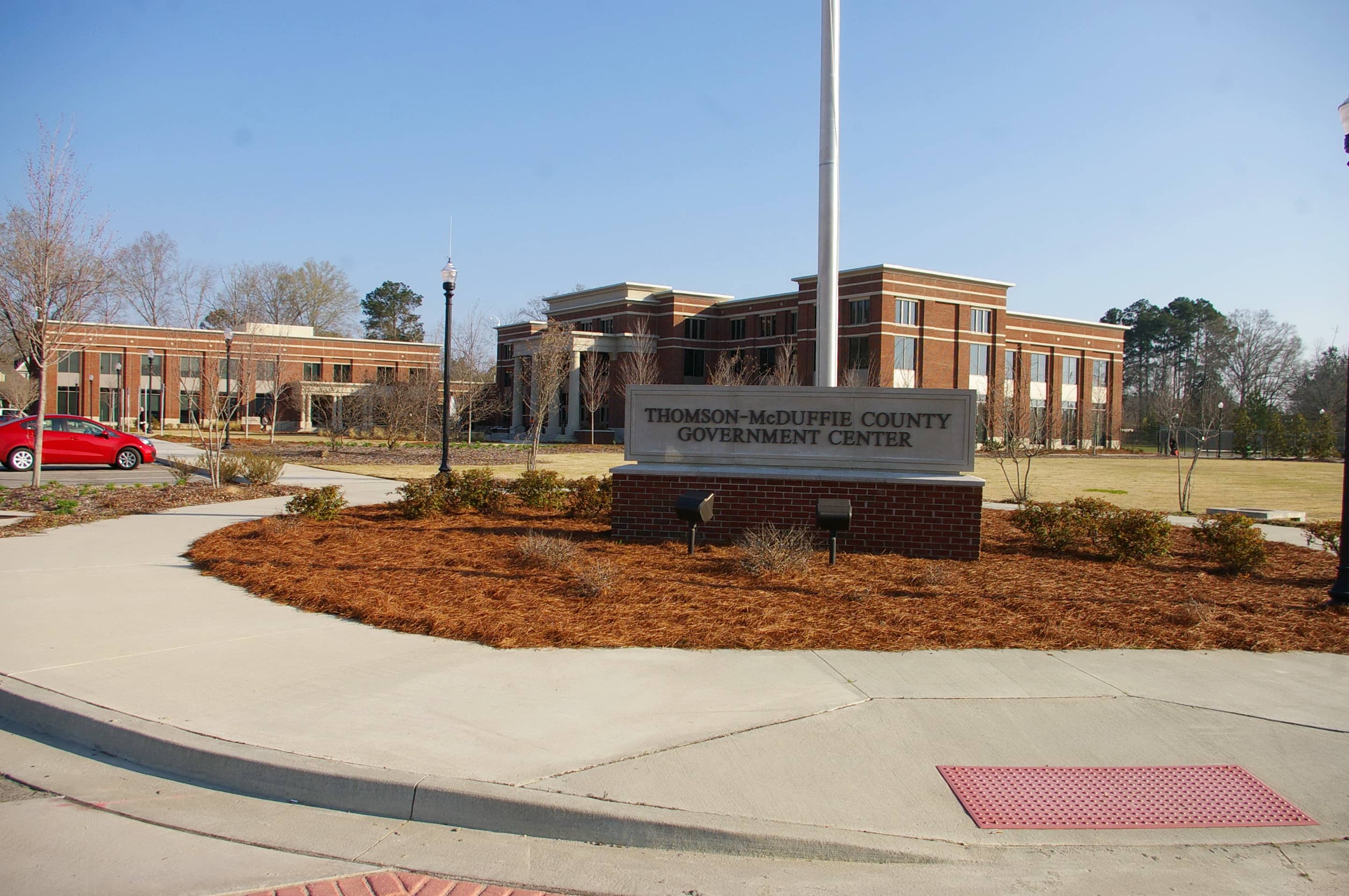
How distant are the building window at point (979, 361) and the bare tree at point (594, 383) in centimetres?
2570

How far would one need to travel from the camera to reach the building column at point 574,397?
63750 millimetres

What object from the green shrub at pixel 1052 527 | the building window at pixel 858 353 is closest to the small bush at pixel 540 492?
the green shrub at pixel 1052 527

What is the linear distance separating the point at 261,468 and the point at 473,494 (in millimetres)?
7071

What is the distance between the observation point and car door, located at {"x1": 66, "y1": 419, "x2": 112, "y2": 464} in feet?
75.7

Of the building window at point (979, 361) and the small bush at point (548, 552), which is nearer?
the small bush at point (548, 552)

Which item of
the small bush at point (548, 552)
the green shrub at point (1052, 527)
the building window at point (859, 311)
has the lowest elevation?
the small bush at point (548, 552)

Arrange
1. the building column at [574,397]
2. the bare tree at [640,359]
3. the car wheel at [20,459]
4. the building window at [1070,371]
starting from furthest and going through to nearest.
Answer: the building window at [1070,371]
the building column at [574,397]
the bare tree at [640,359]
the car wheel at [20,459]

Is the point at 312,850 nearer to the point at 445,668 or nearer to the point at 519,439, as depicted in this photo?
the point at 445,668

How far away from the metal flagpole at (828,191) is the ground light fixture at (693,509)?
3.73 metres

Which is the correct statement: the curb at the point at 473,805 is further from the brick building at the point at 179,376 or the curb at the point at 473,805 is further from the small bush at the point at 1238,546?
the brick building at the point at 179,376

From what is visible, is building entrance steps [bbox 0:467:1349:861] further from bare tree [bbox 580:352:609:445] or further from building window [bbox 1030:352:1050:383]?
building window [bbox 1030:352:1050:383]

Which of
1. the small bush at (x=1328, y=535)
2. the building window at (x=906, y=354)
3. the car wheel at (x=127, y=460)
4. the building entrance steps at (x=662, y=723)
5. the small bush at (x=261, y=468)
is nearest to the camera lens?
the building entrance steps at (x=662, y=723)

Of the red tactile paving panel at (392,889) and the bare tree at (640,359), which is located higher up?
the bare tree at (640,359)

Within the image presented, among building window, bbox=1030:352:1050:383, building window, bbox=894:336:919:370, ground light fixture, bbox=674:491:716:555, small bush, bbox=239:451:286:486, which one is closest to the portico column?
building window, bbox=894:336:919:370
